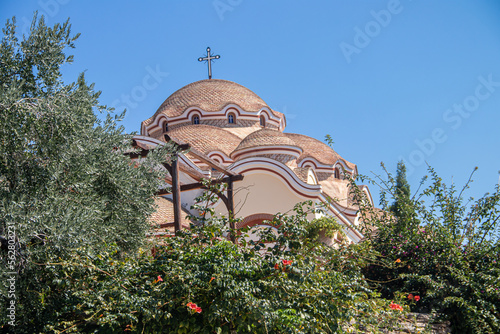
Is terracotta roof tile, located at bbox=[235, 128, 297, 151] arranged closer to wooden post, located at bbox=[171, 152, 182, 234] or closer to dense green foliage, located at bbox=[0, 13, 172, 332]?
wooden post, located at bbox=[171, 152, 182, 234]

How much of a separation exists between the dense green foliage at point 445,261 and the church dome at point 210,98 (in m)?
15.6

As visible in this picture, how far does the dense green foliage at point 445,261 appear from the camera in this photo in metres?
5.75

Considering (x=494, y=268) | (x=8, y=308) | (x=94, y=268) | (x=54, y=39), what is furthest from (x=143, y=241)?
(x=494, y=268)

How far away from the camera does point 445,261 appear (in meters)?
6.28

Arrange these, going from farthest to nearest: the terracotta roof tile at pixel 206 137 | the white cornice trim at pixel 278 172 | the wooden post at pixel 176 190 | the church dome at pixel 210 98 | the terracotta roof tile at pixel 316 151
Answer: the church dome at pixel 210 98
the terracotta roof tile at pixel 316 151
the terracotta roof tile at pixel 206 137
the white cornice trim at pixel 278 172
the wooden post at pixel 176 190

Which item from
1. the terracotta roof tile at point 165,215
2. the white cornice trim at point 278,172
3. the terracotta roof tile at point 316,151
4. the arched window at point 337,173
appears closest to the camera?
the terracotta roof tile at point 165,215

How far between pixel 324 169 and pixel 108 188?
16.4m

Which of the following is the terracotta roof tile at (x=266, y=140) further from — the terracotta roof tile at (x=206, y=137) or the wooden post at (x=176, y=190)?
the wooden post at (x=176, y=190)

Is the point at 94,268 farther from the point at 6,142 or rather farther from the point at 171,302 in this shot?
the point at 6,142

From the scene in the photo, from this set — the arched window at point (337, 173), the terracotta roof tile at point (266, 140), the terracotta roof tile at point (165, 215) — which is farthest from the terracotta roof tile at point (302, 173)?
the arched window at point (337, 173)

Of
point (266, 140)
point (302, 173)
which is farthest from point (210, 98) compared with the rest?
point (302, 173)

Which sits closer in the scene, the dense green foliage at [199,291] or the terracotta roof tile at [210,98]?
the dense green foliage at [199,291]

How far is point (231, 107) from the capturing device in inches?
869

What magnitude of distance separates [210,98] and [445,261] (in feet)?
57.0
